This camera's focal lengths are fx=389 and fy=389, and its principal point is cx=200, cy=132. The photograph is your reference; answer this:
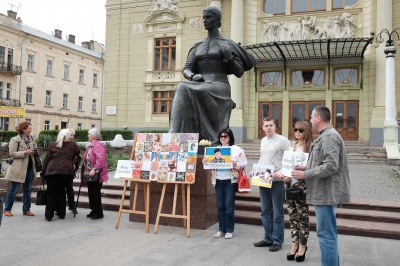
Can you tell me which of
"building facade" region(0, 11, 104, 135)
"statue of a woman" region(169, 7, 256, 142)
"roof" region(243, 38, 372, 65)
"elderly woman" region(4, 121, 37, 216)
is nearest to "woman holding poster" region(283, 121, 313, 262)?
"statue of a woman" region(169, 7, 256, 142)

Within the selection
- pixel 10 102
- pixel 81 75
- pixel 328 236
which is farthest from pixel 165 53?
pixel 81 75

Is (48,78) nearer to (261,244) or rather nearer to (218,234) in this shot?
(218,234)

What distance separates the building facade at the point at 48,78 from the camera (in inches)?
1560

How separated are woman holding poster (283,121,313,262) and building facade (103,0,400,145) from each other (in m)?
16.2

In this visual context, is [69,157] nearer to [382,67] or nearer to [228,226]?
[228,226]

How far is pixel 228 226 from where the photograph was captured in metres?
5.95

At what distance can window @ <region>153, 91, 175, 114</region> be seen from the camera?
1051 inches

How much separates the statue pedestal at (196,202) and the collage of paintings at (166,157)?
0.34m

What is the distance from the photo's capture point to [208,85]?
7.34 m

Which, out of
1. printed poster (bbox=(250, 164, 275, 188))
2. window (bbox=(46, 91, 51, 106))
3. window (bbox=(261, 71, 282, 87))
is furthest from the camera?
window (bbox=(46, 91, 51, 106))

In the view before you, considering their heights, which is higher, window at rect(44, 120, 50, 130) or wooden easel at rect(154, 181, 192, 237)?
window at rect(44, 120, 50, 130)

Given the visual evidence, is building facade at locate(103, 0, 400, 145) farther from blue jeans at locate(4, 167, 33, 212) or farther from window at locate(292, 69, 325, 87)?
blue jeans at locate(4, 167, 33, 212)

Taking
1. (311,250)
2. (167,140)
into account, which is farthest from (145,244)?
(311,250)

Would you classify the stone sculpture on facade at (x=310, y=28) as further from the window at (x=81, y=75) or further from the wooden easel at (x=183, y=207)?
the window at (x=81, y=75)
